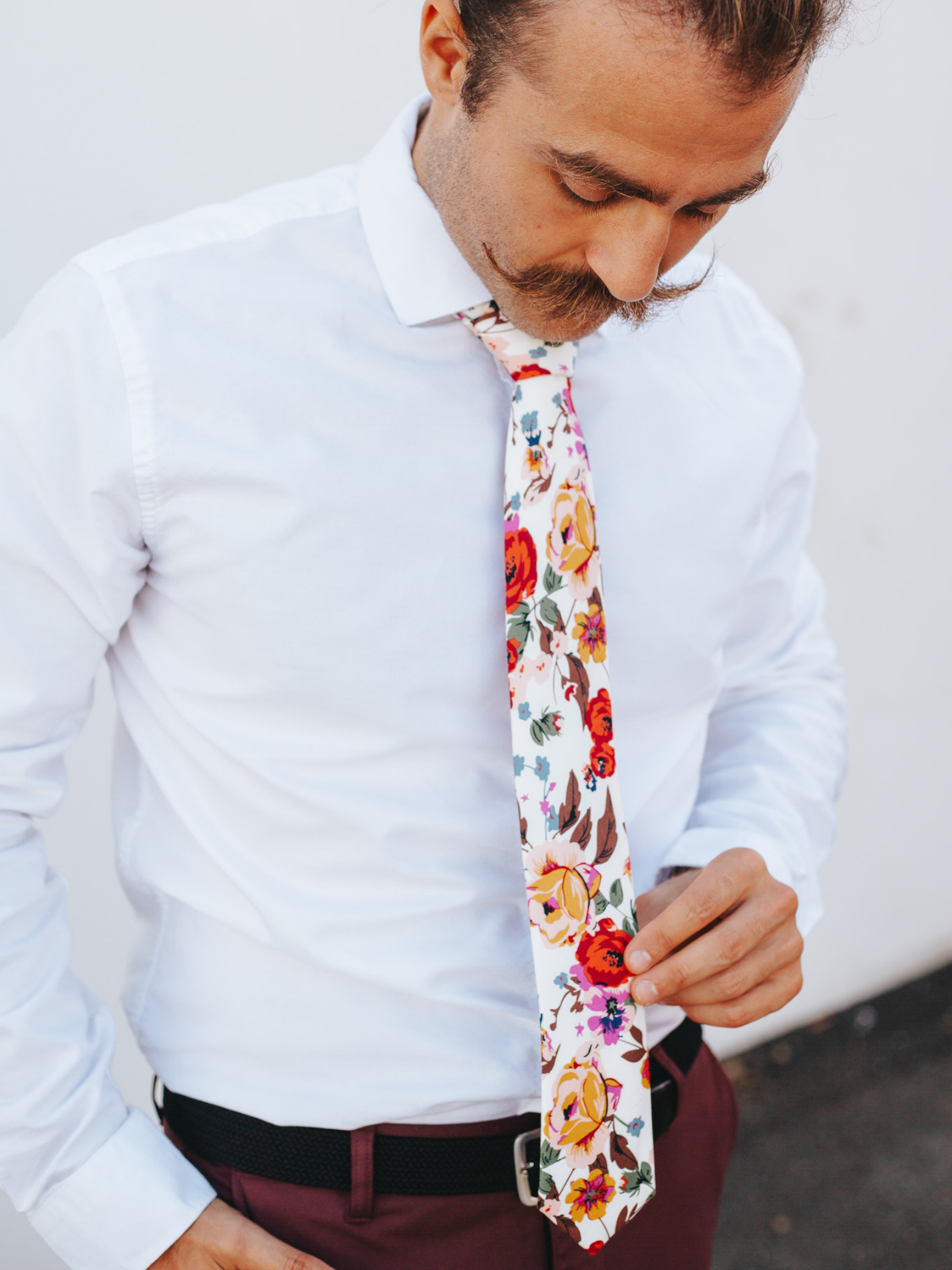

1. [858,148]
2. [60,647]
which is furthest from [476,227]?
[858,148]

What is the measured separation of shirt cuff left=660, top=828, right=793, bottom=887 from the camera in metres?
1.05

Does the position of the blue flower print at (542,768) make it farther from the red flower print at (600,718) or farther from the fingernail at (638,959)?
the fingernail at (638,959)

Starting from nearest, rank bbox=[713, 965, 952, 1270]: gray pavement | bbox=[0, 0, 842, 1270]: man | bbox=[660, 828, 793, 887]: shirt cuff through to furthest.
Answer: bbox=[0, 0, 842, 1270]: man, bbox=[660, 828, 793, 887]: shirt cuff, bbox=[713, 965, 952, 1270]: gray pavement

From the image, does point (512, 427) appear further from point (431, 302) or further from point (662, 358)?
point (662, 358)

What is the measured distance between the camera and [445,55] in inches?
34.2

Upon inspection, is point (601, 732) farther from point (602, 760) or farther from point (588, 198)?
point (588, 198)

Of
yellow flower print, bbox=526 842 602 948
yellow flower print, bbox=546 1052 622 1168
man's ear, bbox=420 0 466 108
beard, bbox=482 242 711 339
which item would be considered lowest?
yellow flower print, bbox=546 1052 622 1168

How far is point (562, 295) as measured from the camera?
2.83ft

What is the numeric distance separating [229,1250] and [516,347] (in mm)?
763

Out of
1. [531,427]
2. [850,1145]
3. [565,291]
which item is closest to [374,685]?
[531,427]

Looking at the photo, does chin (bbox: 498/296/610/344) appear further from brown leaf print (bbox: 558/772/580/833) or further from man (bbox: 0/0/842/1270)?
brown leaf print (bbox: 558/772/580/833)

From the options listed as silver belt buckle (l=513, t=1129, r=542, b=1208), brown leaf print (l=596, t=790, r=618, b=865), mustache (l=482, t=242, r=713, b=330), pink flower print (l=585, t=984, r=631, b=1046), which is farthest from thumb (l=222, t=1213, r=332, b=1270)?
mustache (l=482, t=242, r=713, b=330)

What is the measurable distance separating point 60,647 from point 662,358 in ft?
1.99

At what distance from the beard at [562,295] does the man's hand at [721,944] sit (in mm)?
457
